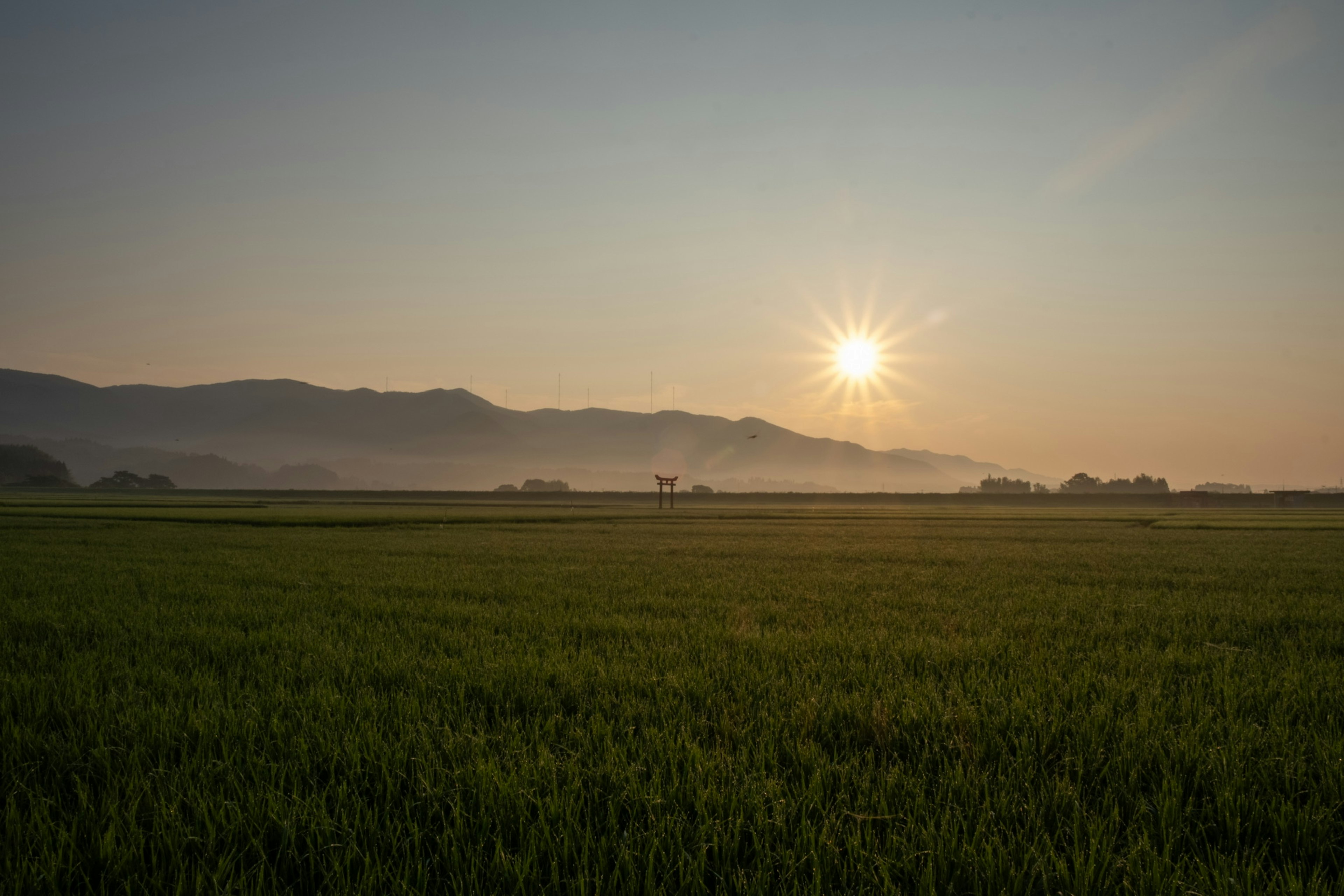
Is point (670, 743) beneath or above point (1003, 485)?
beneath

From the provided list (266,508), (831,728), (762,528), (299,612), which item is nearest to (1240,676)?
(831,728)

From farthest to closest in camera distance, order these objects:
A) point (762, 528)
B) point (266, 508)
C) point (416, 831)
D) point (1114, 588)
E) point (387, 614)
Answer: point (266, 508) → point (762, 528) → point (1114, 588) → point (387, 614) → point (416, 831)

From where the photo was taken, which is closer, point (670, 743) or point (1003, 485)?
point (670, 743)

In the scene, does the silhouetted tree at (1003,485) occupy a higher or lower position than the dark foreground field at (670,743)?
higher

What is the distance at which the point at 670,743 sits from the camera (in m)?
3.63

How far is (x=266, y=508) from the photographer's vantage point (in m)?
60.5

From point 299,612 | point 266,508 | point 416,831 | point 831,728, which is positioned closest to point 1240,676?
point 831,728

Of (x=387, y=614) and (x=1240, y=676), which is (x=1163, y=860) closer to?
(x=1240, y=676)

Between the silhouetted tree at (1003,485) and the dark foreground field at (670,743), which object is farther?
the silhouetted tree at (1003,485)

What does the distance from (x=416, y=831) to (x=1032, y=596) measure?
971cm

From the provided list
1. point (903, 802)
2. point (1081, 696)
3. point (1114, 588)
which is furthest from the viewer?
point (1114, 588)

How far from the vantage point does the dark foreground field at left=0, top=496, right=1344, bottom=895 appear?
2535mm

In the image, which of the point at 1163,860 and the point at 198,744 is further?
the point at 198,744

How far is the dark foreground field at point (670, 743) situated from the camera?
2.54 meters
